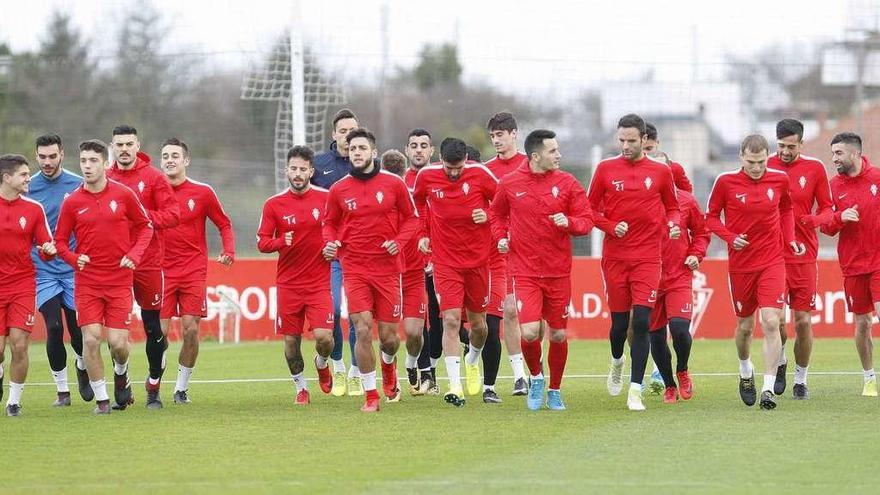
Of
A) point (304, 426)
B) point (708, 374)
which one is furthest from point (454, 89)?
point (304, 426)

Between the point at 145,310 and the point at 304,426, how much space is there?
2.67 meters

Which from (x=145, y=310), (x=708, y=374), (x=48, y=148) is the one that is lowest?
Answer: (x=708, y=374)

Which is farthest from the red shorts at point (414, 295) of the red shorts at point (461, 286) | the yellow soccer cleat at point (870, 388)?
the yellow soccer cleat at point (870, 388)

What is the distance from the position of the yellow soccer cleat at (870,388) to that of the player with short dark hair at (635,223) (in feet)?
7.72

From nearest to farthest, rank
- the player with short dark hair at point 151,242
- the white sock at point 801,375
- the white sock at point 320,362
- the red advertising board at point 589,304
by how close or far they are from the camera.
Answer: the player with short dark hair at point 151,242 → the white sock at point 801,375 → the white sock at point 320,362 → the red advertising board at point 589,304

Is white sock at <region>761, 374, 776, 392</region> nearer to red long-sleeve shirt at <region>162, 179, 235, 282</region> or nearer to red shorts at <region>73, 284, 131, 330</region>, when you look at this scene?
red long-sleeve shirt at <region>162, 179, 235, 282</region>

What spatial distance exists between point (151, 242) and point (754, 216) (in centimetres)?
531

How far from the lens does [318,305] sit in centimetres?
1355

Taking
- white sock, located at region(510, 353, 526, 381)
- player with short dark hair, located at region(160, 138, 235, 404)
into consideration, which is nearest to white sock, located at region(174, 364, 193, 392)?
player with short dark hair, located at region(160, 138, 235, 404)

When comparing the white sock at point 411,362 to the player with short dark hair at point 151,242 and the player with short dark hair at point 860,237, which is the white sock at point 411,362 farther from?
the player with short dark hair at point 860,237

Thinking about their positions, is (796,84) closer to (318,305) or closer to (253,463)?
(318,305)

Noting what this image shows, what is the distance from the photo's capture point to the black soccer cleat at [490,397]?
13438 mm

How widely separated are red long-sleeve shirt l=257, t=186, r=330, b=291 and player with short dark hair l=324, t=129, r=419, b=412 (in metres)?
0.65

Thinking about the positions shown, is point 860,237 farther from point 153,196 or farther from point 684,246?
point 153,196
